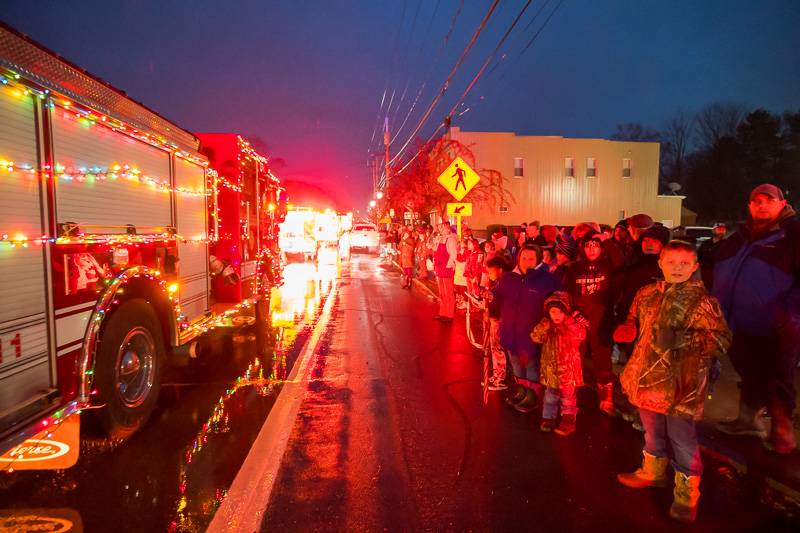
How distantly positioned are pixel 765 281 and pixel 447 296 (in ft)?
22.3

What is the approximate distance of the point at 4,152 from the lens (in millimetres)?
3094

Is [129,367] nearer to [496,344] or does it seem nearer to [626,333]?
[496,344]

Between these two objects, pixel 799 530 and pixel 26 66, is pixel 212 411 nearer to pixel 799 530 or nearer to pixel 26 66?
pixel 26 66

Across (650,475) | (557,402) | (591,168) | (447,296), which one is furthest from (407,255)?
(591,168)

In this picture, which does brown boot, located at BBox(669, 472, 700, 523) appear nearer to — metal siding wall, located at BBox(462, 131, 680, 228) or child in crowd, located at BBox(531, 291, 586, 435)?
child in crowd, located at BBox(531, 291, 586, 435)

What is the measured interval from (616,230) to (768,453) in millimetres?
4091

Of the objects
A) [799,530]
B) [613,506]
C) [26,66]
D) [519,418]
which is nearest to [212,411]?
[519,418]

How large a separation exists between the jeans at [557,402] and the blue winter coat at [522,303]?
0.47 metres

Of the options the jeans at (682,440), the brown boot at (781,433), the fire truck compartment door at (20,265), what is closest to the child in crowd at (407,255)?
the brown boot at (781,433)

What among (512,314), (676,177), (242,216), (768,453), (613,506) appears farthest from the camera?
(676,177)

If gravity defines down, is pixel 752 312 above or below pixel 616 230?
below

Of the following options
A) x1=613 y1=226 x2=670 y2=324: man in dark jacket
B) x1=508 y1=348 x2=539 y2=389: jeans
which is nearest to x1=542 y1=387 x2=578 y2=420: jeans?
x1=508 y1=348 x2=539 y2=389: jeans

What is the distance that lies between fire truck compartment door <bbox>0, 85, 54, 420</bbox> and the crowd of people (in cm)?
392

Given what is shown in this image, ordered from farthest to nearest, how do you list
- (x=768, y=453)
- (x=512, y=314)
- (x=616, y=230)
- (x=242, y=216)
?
(x=242, y=216) → (x=616, y=230) → (x=512, y=314) → (x=768, y=453)
